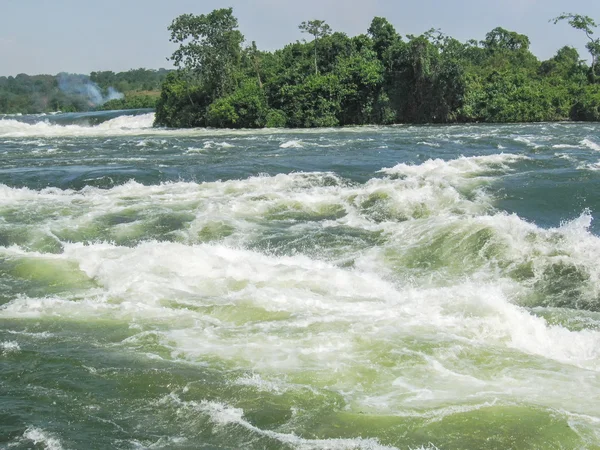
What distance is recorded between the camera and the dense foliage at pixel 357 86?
113ft

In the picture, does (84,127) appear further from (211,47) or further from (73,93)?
(73,93)

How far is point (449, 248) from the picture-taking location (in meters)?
8.28

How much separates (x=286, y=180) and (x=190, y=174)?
9.89 ft

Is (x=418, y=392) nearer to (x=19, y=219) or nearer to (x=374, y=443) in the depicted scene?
(x=374, y=443)

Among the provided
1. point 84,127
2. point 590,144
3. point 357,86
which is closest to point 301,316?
point 590,144

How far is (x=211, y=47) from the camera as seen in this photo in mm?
36844

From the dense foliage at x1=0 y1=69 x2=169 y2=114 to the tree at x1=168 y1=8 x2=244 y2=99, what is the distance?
3594 centimetres

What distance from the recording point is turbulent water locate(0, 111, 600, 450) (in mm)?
4043

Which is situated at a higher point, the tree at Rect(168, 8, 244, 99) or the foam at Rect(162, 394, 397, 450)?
the tree at Rect(168, 8, 244, 99)

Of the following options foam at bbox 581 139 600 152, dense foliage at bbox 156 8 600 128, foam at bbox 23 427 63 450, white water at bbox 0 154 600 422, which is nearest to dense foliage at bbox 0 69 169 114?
dense foliage at bbox 156 8 600 128

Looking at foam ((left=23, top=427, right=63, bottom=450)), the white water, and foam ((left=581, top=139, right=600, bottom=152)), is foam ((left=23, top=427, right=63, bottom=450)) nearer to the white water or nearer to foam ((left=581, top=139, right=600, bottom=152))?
the white water

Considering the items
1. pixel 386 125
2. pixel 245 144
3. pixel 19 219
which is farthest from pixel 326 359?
pixel 386 125

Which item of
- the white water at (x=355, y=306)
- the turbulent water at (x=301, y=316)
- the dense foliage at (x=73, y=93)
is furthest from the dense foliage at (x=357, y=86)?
the dense foliage at (x=73, y=93)

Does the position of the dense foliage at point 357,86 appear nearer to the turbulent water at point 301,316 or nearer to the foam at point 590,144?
the foam at point 590,144
